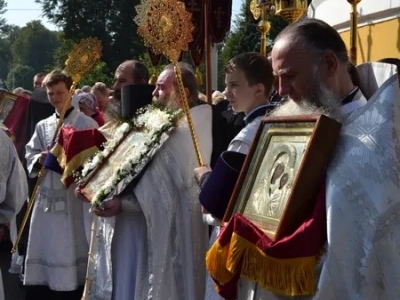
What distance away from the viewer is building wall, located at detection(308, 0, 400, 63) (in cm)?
598

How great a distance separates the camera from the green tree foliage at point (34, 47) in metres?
95.6

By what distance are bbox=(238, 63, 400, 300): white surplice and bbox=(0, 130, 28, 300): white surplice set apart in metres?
1.89

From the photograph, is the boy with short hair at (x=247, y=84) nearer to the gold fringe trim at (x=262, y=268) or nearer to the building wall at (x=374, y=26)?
the gold fringe trim at (x=262, y=268)

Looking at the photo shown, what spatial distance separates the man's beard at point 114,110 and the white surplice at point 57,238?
962 millimetres

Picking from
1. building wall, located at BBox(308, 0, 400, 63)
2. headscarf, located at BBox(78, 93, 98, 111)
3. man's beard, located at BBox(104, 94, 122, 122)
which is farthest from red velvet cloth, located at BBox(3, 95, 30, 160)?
building wall, located at BBox(308, 0, 400, 63)

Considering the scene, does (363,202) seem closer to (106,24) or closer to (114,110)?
(114,110)

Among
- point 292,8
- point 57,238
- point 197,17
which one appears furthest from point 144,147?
point 197,17

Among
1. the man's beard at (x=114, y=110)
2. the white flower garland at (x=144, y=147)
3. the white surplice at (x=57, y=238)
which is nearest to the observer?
the white flower garland at (x=144, y=147)

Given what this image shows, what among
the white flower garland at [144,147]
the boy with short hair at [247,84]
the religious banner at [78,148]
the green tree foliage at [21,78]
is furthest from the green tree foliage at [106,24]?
the green tree foliage at [21,78]

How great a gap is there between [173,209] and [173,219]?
6 cm

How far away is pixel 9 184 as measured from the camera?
341 cm

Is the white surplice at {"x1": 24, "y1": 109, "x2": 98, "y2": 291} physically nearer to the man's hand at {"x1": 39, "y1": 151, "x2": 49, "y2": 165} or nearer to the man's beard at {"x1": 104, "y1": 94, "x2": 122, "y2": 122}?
the man's hand at {"x1": 39, "y1": 151, "x2": 49, "y2": 165}

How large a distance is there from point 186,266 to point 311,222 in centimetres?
224

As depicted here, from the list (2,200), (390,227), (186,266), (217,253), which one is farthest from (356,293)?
(186,266)
